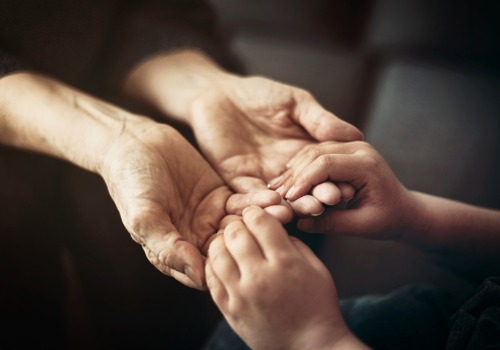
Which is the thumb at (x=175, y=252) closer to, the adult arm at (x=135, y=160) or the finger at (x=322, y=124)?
the adult arm at (x=135, y=160)

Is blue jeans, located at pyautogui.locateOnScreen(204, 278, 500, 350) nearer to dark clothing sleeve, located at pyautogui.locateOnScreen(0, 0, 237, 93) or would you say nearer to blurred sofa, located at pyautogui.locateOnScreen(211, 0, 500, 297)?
blurred sofa, located at pyautogui.locateOnScreen(211, 0, 500, 297)

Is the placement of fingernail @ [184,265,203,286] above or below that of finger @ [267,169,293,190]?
below

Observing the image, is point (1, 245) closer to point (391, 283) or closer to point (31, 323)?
point (31, 323)

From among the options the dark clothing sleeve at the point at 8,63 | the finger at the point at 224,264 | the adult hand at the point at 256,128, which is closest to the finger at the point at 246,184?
→ the adult hand at the point at 256,128

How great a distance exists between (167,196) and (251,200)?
0.25ft

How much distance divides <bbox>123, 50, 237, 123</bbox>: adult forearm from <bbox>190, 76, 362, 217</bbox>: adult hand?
45mm

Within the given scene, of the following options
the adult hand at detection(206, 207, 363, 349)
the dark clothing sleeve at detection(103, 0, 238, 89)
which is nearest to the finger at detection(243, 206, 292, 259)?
the adult hand at detection(206, 207, 363, 349)

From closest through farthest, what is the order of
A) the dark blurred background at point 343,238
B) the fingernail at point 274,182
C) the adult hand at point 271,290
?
the adult hand at point 271,290, the fingernail at point 274,182, the dark blurred background at point 343,238

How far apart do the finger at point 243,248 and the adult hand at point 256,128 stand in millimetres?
96

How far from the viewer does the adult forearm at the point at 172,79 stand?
0.60 meters

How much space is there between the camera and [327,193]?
39 centimetres

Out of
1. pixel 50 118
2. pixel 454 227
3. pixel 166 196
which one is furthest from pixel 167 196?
pixel 454 227

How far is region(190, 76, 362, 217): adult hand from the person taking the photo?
0.47 meters

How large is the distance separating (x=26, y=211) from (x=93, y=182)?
9 centimetres
